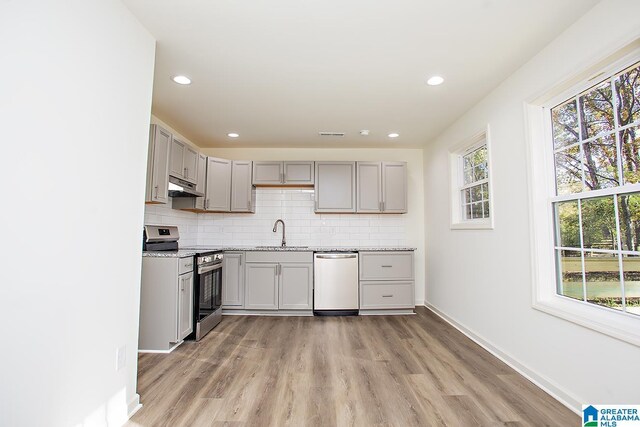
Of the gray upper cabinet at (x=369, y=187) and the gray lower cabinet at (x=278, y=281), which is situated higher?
the gray upper cabinet at (x=369, y=187)

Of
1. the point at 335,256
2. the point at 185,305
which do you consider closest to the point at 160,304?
the point at 185,305

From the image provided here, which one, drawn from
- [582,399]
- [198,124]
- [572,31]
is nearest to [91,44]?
[198,124]

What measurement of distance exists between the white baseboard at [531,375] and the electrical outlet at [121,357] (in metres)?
2.83

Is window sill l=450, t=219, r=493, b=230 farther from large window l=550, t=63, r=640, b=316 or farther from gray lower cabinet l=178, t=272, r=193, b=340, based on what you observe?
gray lower cabinet l=178, t=272, r=193, b=340

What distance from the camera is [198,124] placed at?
388 centimetres

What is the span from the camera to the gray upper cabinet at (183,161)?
10.7 feet

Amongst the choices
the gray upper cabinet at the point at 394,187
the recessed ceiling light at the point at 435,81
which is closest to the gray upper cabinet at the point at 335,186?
the gray upper cabinet at the point at 394,187

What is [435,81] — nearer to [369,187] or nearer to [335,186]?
[369,187]

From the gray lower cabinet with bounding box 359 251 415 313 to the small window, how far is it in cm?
94

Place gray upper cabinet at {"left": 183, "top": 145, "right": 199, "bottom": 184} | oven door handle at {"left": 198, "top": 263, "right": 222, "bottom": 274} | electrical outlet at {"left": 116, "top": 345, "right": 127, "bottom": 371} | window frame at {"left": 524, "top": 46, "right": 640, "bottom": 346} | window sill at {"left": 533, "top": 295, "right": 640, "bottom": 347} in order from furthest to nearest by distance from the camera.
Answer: gray upper cabinet at {"left": 183, "top": 145, "right": 199, "bottom": 184}
oven door handle at {"left": 198, "top": 263, "right": 222, "bottom": 274}
window frame at {"left": 524, "top": 46, "right": 640, "bottom": 346}
electrical outlet at {"left": 116, "top": 345, "right": 127, "bottom": 371}
window sill at {"left": 533, "top": 295, "right": 640, "bottom": 347}

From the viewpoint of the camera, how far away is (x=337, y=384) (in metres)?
2.24

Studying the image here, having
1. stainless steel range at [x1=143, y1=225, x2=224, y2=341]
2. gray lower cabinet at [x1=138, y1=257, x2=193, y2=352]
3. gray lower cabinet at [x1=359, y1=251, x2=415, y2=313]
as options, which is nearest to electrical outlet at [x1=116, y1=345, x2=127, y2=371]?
gray lower cabinet at [x1=138, y1=257, x2=193, y2=352]

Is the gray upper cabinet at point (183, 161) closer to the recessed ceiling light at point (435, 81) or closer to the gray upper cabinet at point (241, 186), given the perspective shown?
the gray upper cabinet at point (241, 186)

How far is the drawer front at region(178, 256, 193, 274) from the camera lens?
290 cm
